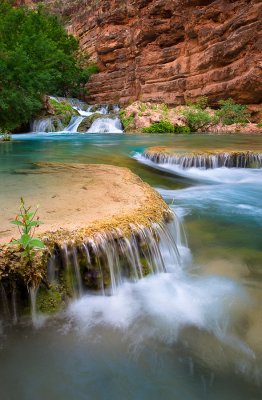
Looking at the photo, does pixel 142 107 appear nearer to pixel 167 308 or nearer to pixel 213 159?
pixel 213 159

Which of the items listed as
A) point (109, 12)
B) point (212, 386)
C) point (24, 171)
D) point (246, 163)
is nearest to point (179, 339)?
point (212, 386)

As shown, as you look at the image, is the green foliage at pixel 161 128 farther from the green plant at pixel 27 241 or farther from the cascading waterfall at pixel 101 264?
the green plant at pixel 27 241

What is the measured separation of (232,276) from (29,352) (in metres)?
2.34

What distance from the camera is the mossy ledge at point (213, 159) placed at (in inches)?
392

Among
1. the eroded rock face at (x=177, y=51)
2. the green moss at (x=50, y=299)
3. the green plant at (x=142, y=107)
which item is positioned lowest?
the green moss at (x=50, y=299)

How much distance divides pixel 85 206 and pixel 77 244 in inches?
41.8

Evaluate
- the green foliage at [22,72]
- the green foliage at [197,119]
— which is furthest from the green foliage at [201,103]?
the green foliage at [22,72]

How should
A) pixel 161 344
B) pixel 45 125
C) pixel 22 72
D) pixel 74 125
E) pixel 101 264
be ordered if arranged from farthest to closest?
1. pixel 74 125
2. pixel 45 125
3. pixel 22 72
4. pixel 101 264
5. pixel 161 344

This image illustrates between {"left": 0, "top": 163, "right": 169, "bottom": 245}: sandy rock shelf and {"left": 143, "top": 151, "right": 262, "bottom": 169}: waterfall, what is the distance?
3.99 meters

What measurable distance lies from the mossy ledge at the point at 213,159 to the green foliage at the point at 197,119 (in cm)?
1485

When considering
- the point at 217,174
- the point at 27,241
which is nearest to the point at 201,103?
the point at 217,174

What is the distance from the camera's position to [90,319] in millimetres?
2916

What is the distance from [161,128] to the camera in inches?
948

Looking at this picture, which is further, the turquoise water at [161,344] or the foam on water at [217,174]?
the foam on water at [217,174]
